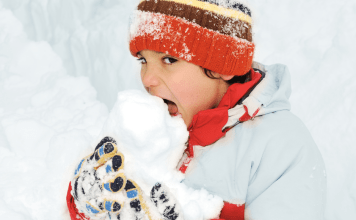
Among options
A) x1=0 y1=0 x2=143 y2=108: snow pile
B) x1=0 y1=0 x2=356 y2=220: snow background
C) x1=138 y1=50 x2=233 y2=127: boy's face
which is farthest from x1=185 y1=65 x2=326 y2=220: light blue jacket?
x1=0 y1=0 x2=143 y2=108: snow pile

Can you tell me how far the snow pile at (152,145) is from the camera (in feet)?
3.67

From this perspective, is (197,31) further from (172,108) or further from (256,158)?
(256,158)

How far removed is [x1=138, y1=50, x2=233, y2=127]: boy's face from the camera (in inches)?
47.6

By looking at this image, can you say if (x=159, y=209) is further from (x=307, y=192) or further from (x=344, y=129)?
(x=344, y=129)

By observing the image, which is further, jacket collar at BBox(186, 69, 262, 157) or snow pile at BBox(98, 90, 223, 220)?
jacket collar at BBox(186, 69, 262, 157)

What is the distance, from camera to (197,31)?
45.3 inches

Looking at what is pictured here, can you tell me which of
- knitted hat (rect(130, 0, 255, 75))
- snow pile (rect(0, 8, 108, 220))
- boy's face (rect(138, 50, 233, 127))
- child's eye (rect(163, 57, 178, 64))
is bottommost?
snow pile (rect(0, 8, 108, 220))

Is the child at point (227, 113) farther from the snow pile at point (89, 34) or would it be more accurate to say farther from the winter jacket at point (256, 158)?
the snow pile at point (89, 34)

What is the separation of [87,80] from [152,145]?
1.88m

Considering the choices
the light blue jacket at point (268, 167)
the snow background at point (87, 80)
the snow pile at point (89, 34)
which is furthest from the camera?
the snow pile at point (89, 34)

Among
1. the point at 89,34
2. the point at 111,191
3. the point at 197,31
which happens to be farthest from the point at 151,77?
the point at 89,34

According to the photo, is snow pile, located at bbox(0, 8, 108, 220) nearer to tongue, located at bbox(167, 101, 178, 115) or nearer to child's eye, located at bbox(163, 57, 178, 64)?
tongue, located at bbox(167, 101, 178, 115)

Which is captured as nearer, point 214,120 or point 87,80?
point 214,120

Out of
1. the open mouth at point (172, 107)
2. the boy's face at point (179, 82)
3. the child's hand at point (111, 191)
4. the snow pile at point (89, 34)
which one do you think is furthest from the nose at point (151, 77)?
the snow pile at point (89, 34)
